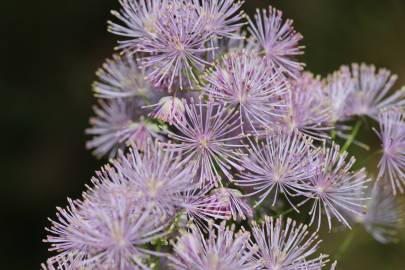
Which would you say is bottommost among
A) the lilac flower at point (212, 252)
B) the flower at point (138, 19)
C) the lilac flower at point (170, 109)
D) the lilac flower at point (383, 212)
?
the lilac flower at point (212, 252)

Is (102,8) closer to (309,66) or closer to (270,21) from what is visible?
(309,66)

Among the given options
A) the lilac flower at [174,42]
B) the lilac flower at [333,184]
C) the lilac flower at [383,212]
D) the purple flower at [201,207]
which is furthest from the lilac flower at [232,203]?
the lilac flower at [383,212]

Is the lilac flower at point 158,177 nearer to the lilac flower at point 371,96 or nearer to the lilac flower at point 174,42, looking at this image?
the lilac flower at point 174,42

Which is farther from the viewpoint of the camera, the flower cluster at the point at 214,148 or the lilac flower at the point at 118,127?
the lilac flower at the point at 118,127

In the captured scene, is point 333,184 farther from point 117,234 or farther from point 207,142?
point 117,234

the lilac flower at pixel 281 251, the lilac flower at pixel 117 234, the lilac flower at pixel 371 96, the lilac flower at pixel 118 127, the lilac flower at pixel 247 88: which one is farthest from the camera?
the lilac flower at pixel 371 96
